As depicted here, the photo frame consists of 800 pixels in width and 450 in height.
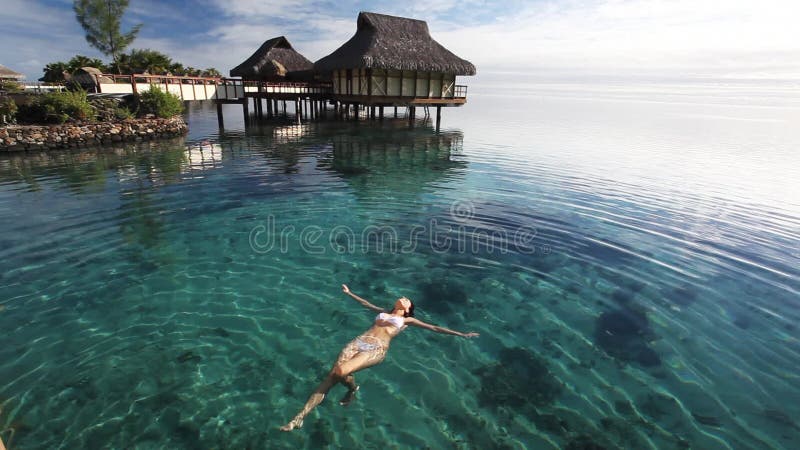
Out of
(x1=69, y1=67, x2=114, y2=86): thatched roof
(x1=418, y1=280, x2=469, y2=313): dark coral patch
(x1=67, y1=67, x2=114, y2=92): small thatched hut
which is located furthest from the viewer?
(x1=69, y1=67, x2=114, y2=86): thatched roof

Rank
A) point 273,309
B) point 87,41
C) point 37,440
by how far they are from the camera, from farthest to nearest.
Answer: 1. point 87,41
2. point 273,309
3. point 37,440

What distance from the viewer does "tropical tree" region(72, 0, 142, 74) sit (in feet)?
156

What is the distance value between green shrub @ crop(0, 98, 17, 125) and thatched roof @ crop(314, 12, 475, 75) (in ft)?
57.1

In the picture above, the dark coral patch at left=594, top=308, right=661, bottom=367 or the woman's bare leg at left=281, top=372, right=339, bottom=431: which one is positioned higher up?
the woman's bare leg at left=281, top=372, right=339, bottom=431

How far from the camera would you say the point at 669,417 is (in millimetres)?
4590

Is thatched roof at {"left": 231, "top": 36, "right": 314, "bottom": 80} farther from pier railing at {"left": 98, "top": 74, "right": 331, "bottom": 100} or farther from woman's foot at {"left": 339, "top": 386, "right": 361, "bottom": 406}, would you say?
woman's foot at {"left": 339, "top": 386, "right": 361, "bottom": 406}

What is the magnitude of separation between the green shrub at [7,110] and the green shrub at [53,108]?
0.66 m

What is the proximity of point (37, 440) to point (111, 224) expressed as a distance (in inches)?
266

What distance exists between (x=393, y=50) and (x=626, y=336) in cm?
2503

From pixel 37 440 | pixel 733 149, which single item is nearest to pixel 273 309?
pixel 37 440

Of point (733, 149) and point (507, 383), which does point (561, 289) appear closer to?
point (507, 383)

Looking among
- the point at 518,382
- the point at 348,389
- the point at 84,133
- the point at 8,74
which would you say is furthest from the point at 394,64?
the point at 8,74

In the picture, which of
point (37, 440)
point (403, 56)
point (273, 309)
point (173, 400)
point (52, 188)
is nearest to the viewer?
point (37, 440)

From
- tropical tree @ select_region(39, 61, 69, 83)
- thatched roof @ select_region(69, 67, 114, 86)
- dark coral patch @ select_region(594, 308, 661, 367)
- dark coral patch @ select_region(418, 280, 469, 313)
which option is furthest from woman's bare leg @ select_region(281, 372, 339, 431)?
tropical tree @ select_region(39, 61, 69, 83)
